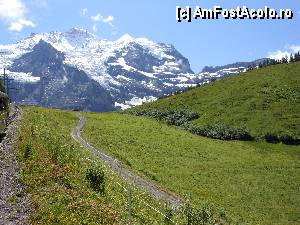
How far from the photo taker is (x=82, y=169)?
139 ft

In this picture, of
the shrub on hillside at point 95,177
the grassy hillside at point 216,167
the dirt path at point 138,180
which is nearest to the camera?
the shrub on hillside at point 95,177

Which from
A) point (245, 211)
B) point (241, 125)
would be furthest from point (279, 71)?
point (245, 211)

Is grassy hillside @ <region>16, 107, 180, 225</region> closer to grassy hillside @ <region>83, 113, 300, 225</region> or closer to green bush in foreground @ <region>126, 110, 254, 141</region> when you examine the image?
grassy hillside @ <region>83, 113, 300, 225</region>

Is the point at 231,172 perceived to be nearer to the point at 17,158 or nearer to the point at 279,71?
the point at 17,158

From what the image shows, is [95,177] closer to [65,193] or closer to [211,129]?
[65,193]

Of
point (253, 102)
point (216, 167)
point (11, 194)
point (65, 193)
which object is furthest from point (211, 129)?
point (65, 193)

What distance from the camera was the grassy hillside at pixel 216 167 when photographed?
2221 inches

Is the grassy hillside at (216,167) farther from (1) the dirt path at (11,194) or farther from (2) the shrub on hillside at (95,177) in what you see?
(1) the dirt path at (11,194)

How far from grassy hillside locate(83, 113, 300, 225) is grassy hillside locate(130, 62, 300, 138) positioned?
16420mm

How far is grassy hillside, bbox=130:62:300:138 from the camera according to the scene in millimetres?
123625

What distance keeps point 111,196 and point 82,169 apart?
5.61m

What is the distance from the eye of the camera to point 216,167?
254 feet

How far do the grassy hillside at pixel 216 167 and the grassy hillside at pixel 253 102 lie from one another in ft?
53.9

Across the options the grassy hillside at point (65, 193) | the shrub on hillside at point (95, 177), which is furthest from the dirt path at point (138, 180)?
the shrub on hillside at point (95, 177)
